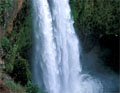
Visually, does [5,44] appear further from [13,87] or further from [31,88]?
[31,88]

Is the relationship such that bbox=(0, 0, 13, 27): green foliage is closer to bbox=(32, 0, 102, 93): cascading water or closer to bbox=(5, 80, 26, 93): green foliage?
bbox=(32, 0, 102, 93): cascading water

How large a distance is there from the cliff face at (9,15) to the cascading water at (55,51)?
0.69 meters

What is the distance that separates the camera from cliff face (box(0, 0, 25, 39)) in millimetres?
6512

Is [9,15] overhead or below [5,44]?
overhead

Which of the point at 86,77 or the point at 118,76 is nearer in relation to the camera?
the point at 86,77

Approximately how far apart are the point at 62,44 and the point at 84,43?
3.25 m

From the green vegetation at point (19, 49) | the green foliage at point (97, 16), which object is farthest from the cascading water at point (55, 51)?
the green foliage at point (97, 16)

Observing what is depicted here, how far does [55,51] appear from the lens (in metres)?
7.95

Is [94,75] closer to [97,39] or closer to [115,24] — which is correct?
[97,39]

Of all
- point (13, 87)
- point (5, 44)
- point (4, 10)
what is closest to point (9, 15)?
point (4, 10)

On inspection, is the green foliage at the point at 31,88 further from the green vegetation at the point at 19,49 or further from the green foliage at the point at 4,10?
the green foliage at the point at 4,10

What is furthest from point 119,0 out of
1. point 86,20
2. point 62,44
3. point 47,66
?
point 47,66

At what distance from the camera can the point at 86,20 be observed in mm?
11188

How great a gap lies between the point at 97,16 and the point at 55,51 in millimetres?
Answer: 4219
